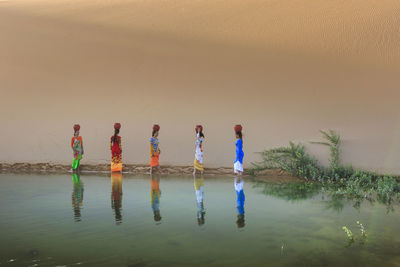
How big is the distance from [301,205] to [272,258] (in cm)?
274

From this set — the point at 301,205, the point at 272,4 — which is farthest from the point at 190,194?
the point at 272,4

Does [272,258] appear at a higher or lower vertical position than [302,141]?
lower

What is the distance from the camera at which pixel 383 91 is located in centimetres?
1273

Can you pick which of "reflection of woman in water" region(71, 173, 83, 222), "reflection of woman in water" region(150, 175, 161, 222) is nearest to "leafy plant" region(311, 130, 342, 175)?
"reflection of woman in water" region(150, 175, 161, 222)

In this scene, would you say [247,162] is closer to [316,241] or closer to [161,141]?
[161,141]

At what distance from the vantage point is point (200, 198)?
667cm

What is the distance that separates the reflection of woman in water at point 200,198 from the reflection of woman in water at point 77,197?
4.98 ft

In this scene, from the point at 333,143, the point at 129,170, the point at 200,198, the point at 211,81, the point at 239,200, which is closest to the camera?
the point at 239,200

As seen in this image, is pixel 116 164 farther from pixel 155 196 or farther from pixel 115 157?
pixel 155 196

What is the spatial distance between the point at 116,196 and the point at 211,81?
27.5 ft

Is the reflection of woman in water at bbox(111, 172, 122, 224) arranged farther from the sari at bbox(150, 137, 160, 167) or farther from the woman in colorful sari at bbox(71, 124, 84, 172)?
the woman in colorful sari at bbox(71, 124, 84, 172)

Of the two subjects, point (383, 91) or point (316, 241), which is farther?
point (383, 91)

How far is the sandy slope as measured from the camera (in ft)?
41.8

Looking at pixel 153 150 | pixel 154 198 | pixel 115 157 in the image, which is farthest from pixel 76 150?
pixel 154 198
